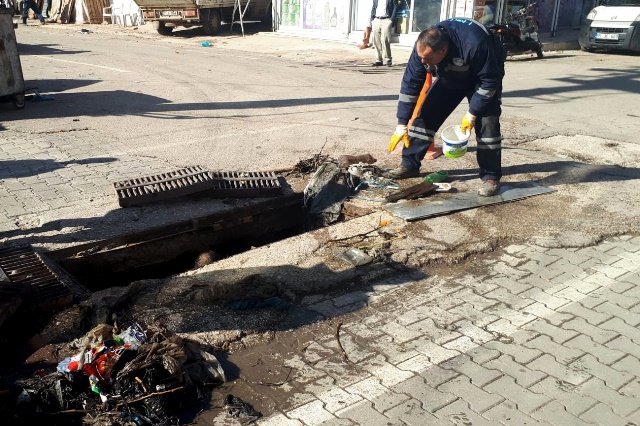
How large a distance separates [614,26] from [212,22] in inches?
544

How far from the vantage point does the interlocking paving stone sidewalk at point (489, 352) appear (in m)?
3.26

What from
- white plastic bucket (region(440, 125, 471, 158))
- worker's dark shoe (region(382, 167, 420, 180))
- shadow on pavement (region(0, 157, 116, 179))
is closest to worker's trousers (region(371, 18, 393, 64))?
worker's dark shoe (region(382, 167, 420, 180))

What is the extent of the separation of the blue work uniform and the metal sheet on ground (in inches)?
10.5

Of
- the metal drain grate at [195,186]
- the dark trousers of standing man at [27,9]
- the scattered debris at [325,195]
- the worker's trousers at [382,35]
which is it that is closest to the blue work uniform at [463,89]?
the scattered debris at [325,195]

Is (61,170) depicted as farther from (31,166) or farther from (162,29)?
(162,29)

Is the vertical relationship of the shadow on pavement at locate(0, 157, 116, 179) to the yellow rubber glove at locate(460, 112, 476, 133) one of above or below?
below

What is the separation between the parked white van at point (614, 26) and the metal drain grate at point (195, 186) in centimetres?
1646

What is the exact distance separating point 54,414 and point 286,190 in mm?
3645

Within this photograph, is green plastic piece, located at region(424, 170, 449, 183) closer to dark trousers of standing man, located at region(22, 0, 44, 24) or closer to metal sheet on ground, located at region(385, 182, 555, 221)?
metal sheet on ground, located at region(385, 182, 555, 221)

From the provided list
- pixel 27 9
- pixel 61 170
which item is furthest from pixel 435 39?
pixel 27 9

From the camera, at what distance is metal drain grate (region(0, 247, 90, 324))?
392 cm

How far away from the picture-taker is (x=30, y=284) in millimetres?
4207

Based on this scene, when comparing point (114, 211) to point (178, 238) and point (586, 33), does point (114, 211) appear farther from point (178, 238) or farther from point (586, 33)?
point (586, 33)

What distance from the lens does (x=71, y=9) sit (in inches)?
1147
